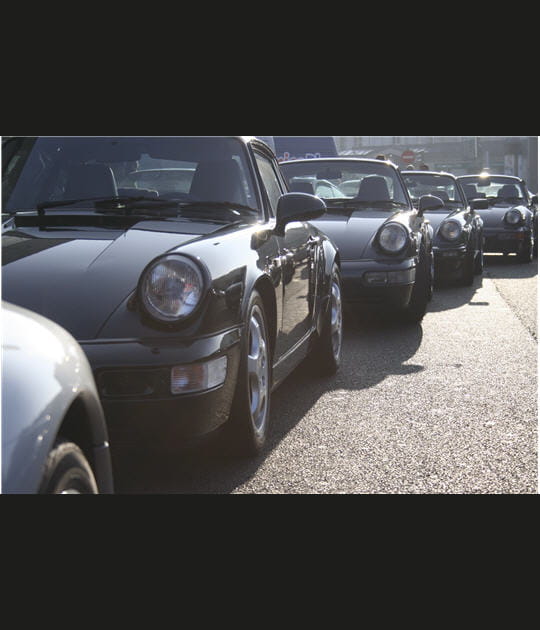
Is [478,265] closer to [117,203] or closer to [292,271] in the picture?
[292,271]

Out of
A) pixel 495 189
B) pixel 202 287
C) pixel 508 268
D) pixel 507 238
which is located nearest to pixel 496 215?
pixel 507 238

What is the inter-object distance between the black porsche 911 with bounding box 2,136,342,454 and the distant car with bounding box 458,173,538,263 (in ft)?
35.5

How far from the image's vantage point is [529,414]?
5555 mm

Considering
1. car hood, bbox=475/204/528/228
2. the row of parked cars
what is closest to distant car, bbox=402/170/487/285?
car hood, bbox=475/204/528/228

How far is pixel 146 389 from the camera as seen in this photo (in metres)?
3.77

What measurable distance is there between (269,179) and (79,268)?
2.06m

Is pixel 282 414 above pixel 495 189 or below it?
above

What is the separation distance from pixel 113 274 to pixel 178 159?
1292 millimetres

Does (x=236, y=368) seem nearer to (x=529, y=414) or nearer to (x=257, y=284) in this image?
(x=257, y=284)

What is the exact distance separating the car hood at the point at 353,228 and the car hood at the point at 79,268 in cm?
411

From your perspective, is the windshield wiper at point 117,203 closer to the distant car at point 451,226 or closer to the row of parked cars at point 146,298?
the row of parked cars at point 146,298

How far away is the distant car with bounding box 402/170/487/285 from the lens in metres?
12.4

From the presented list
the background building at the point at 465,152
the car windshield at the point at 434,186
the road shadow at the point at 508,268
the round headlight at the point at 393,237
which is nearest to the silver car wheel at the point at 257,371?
the round headlight at the point at 393,237
